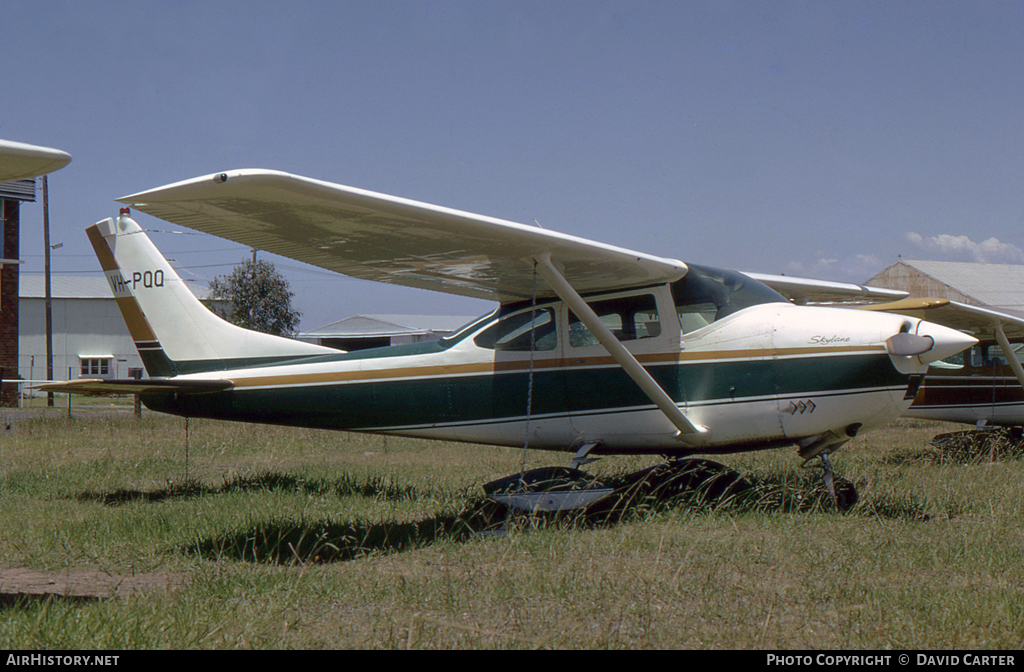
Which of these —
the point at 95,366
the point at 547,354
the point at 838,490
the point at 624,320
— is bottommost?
the point at 95,366

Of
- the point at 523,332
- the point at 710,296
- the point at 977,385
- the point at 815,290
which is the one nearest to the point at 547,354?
the point at 523,332

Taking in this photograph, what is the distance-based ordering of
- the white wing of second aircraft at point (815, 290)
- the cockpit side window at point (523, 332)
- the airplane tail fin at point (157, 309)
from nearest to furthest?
the cockpit side window at point (523, 332), the airplane tail fin at point (157, 309), the white wing of second aircraft at point (815, 290)

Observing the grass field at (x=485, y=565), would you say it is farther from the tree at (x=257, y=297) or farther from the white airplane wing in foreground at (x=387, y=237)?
the tree at (x=257, y=297)

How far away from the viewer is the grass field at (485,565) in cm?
358

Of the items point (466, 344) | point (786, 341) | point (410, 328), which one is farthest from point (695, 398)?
point (410, 328)

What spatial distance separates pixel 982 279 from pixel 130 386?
41.0 meters

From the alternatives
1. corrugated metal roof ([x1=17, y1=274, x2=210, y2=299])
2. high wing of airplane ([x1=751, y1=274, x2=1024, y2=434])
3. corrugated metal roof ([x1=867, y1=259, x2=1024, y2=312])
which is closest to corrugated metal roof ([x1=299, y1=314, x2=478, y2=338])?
corrugated metal roof ([x1=17, y1=274, x2=210, y2=299])

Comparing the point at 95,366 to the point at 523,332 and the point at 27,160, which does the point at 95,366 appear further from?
the point at 27,160

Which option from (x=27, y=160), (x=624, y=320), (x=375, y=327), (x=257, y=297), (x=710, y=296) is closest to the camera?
(x=27, y=160)

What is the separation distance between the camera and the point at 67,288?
56281 mm

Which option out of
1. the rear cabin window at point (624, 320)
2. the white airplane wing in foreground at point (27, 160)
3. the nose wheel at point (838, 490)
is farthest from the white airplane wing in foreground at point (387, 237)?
the nose wheel at point (838, 490)

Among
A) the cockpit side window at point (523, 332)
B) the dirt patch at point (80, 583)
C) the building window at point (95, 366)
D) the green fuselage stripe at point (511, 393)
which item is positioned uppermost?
the cockpit side window at point (523, 332)

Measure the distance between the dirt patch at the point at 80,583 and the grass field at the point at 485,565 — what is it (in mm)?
32
